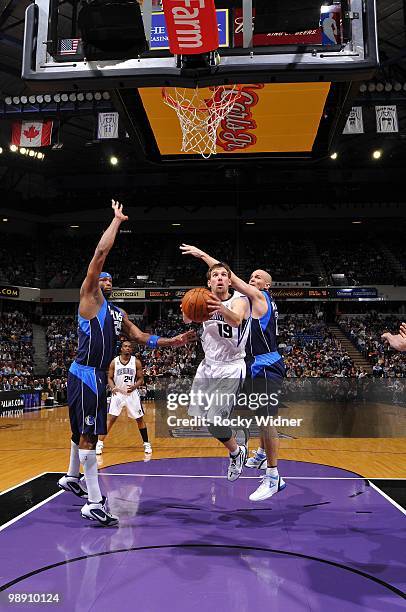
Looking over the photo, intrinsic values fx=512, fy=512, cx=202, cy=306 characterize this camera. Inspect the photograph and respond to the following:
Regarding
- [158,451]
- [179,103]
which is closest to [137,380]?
[158,451]

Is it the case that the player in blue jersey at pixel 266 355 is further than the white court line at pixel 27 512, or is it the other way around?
the player in blue jersey at pixel 266 355

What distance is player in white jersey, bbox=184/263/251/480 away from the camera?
4959mm

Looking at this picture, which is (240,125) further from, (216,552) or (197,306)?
(216,552)

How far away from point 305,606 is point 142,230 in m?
27.4

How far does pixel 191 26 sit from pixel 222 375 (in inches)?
125

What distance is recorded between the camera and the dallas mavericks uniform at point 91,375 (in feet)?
14.9

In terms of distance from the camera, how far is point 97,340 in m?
4.65

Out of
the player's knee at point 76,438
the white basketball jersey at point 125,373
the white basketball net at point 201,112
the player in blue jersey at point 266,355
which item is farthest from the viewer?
the white basketball jersey at point 125,373

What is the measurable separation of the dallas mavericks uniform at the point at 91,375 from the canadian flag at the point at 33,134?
10.5m

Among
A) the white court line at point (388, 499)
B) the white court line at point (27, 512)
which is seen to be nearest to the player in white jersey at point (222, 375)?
the white court line at point (388, 499)

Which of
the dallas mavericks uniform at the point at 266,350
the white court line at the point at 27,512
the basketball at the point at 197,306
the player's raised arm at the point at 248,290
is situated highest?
the player's raised arm at the point at 248,290

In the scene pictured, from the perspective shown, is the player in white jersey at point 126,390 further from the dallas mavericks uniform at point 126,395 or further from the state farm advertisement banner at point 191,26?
the state farm advertisement banner at point 191,26

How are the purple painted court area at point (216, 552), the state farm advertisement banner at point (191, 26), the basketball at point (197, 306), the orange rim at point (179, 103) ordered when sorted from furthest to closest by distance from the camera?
the orange rim at point (179, 103), the basketball at point (197, 306), the state farm advertisement banner at point (191, 26), the purple painted court area at point (216, 552)

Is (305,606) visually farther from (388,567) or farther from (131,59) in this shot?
(131,59)
